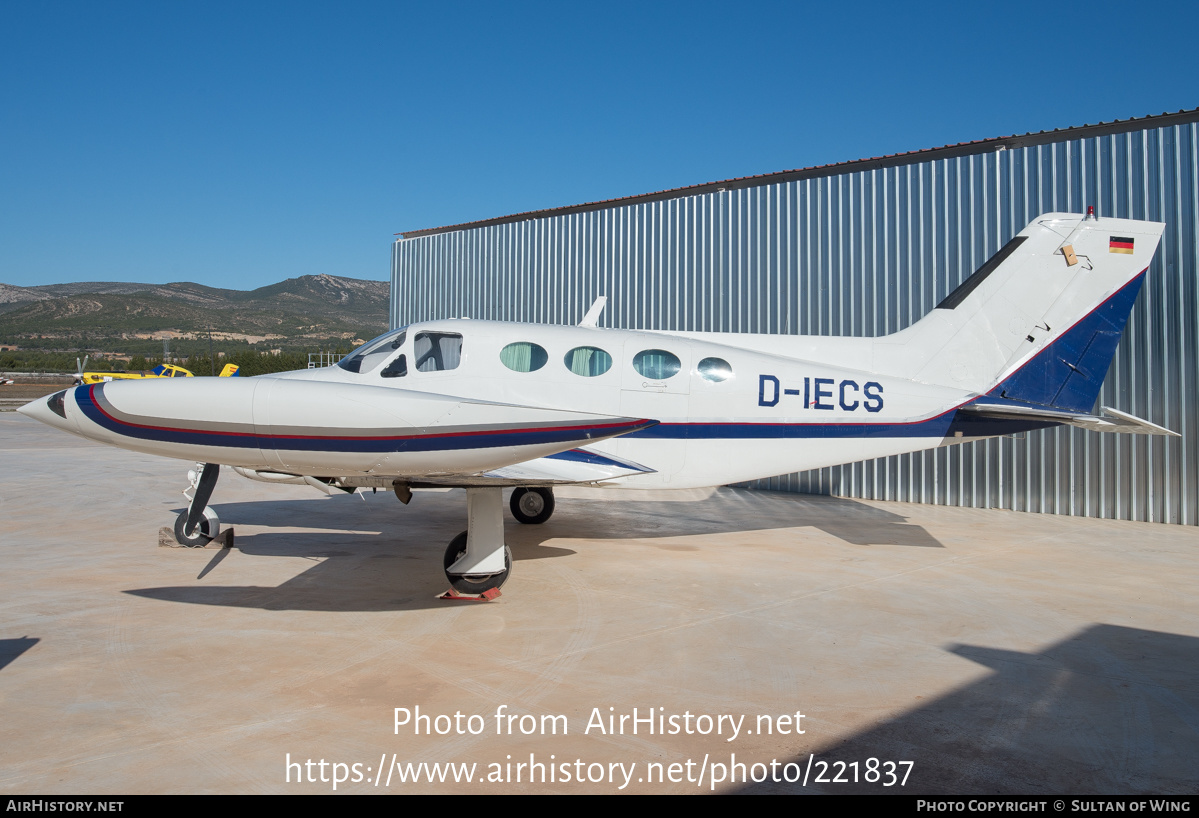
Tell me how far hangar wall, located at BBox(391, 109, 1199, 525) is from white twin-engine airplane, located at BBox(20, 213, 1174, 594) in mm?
3680

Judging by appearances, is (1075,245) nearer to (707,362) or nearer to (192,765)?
(707,362)

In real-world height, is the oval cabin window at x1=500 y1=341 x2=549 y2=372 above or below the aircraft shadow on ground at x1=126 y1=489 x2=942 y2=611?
above

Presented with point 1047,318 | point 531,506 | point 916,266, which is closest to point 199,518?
point 531,506

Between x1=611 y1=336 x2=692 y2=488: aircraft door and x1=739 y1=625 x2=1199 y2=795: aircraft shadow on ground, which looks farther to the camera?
x1=611 y1=336 x2=692 y2=488: aircraft door

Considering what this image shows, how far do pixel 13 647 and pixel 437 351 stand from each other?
4.41 metres

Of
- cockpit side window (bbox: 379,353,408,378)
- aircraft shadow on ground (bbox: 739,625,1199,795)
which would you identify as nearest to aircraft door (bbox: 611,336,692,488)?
cockpit side window (bbox: 379,353,408,378)

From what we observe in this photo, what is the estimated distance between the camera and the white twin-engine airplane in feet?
17.3

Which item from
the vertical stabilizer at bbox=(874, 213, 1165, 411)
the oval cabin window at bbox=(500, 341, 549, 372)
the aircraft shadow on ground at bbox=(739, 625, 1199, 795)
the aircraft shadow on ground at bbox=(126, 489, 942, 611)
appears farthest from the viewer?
the vertical stabilizer at bbox=(874, 213, 1165, 411)

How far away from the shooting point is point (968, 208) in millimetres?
13875

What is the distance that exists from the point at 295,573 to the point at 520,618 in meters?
2.97

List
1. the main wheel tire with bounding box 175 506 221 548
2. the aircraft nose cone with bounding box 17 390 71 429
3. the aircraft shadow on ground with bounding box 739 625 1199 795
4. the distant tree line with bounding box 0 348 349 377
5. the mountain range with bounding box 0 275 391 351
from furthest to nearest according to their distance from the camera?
the mountain range with bounding box 0 275 391 351, the distant tree line with bounding box 0 348 349 377, the main wheel tire with bounding box 175 506 221 548, the aircraft nose cone with bounding box 17 390 71 429, the aircraft shadow on ground with bounding box 739 625 1199 795

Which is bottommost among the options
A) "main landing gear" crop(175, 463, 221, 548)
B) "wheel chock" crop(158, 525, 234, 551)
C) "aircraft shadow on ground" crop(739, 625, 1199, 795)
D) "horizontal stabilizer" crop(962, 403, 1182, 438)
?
"aircraft shadow on ground" crop(739, 625, 1199, 795)

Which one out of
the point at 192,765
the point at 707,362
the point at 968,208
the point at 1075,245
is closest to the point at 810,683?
the point at 192,765

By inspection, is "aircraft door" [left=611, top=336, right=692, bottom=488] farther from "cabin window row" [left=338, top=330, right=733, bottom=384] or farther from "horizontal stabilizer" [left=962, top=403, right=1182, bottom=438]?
"horizontal stabilizer" [left=962, top=403, right=1182, bottom=438]
